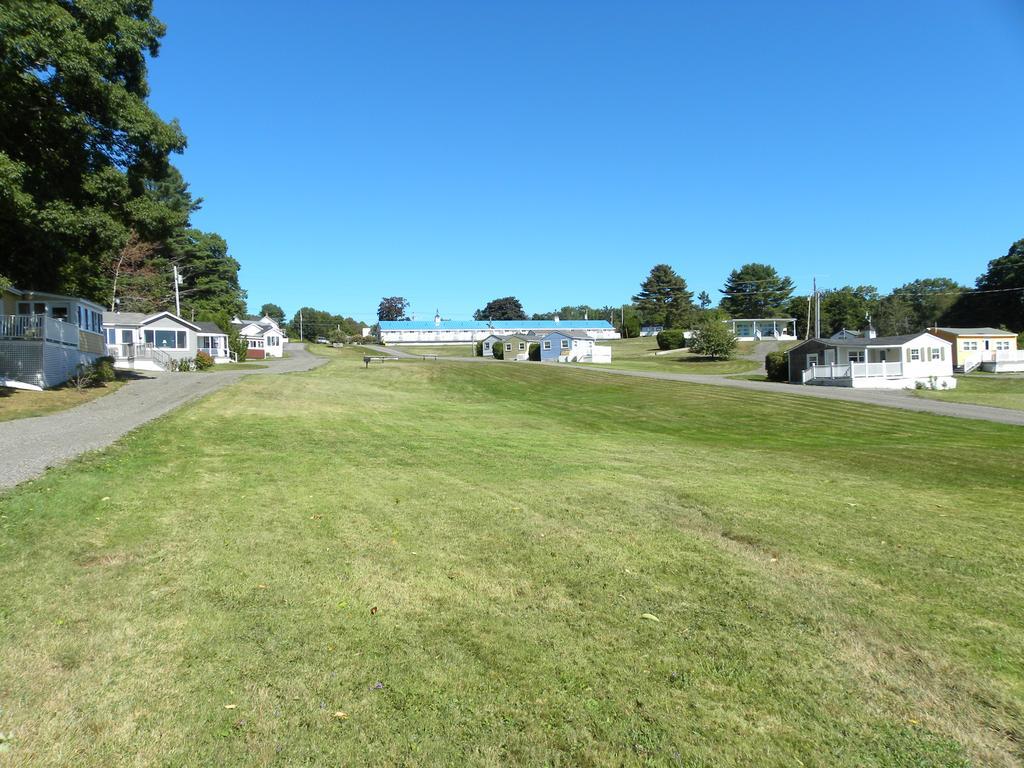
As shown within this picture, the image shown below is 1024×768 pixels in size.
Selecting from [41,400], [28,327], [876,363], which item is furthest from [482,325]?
[41,400]

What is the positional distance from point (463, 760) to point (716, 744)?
122 centimetres

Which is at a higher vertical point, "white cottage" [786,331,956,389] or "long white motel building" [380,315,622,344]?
"long white motel building" [380,315,622,344]

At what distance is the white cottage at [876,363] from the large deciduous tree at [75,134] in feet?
135

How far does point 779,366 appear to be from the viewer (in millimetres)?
49000

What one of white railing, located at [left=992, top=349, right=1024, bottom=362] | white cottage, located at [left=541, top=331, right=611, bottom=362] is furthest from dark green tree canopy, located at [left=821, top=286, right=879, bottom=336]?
white cottage, located at [left=541, top=331, right=611, bottom=362]

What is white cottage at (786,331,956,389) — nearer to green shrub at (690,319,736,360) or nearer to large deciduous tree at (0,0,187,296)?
green shrub at (690,319,736,360)

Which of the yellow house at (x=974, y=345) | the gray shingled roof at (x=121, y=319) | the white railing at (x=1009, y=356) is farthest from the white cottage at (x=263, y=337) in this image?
the white railing at (x=1009, y=356)

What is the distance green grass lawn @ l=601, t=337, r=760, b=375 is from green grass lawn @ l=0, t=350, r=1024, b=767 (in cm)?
4893

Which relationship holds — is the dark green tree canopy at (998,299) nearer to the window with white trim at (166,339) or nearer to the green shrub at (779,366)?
the green shrub at (779,366)

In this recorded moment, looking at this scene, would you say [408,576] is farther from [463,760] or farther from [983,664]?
[983,664]

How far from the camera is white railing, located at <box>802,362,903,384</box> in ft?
140

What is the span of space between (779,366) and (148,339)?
4761 centimetres

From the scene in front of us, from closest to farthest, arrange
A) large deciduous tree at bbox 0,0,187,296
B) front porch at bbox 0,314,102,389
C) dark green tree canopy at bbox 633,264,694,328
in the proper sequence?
large deciduous tree at bbox 0,0,187,296
front porch at bbox 0,314,102,389
dark green tree canopy at bbox 633,264,694,328

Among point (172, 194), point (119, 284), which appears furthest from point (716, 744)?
point (172, 194)
